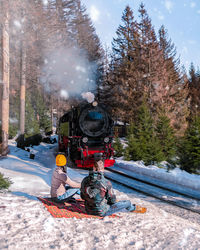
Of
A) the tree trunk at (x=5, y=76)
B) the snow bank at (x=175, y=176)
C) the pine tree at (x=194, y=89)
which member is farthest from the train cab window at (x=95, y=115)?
the pine tree at (x=194, y=89)

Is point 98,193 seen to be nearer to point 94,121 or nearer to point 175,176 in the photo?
point 175,176

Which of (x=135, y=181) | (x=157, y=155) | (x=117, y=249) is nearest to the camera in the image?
(x=117, y=249)

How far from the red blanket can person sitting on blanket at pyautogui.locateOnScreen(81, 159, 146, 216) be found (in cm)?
16

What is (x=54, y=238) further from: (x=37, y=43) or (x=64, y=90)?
(x=64, y=90)

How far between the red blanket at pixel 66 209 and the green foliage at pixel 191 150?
7.18 metres

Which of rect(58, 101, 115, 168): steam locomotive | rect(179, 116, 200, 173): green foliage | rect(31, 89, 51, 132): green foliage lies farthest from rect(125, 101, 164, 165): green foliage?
rect(31, 89, 51, 132): green foliage

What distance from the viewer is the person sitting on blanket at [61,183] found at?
4.79 m

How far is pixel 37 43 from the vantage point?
880 inches

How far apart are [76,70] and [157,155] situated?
2006 cm

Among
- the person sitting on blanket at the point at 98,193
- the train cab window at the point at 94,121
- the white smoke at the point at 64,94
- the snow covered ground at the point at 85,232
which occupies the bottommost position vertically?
the snow covered ground at the point at 85,232

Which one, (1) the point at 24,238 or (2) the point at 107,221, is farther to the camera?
(2) the point at 107,221

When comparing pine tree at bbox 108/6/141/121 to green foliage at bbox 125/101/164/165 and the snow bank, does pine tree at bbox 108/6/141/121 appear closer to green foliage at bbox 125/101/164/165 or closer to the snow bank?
green foliage at bbox 125/101/164/165

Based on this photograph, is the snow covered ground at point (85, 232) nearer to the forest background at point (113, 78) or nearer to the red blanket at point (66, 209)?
the red blanket at point (66, 209)

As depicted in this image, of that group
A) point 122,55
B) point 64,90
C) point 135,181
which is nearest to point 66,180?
point 135,181
